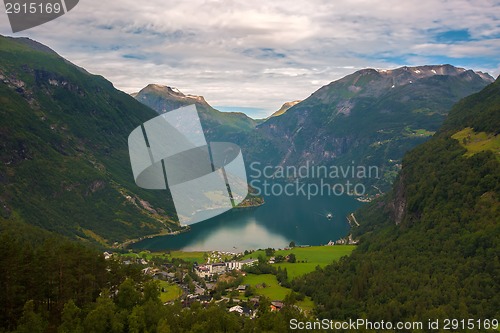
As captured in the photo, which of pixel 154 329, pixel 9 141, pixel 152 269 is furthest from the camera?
pixel 9 141

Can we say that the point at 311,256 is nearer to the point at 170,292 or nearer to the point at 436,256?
the point at 436,256

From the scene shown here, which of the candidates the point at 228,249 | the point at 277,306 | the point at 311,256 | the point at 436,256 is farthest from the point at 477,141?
the point at 228,249

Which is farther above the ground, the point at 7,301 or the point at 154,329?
the point at 7,301

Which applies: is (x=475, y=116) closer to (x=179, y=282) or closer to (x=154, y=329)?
(x=179, y=282)

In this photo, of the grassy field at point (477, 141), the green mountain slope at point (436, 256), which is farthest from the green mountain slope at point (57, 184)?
the grassy field at point (477, 141)

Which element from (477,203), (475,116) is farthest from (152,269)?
(475,116)

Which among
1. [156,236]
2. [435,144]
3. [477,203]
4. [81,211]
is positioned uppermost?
[435,144]
